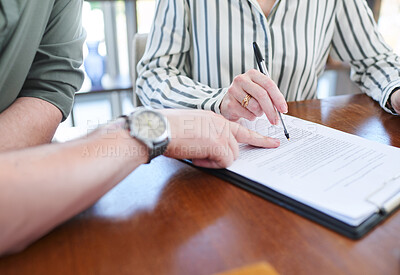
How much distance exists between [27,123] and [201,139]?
0.35 m

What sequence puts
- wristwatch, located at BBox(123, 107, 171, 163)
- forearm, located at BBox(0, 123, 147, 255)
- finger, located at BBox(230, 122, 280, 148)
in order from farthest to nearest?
finger, located at BBox(230, 122, 280, 148)
wristwatch, located at BBox(123, 107, 171, 163)
forearm, located at BBox(0, 123, 147, 255)

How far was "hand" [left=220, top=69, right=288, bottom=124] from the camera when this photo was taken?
670 mm

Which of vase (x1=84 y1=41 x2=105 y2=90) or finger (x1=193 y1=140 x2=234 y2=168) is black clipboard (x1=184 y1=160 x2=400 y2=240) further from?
vase (x1=84 y1=41 x2=105 y2=90)

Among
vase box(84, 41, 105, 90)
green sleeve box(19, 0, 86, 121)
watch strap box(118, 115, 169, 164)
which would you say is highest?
green sleeve box(19, 0, 86, 121)

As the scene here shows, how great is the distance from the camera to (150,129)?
1.64 feet

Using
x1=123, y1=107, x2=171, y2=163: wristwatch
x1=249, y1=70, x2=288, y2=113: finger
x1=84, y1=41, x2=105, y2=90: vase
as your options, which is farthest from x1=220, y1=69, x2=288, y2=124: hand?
x1=84, y1=41, x2=105, y2=90: vase

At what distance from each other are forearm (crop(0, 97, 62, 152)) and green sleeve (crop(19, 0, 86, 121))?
0.03m

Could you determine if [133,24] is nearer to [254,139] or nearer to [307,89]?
[307,89]

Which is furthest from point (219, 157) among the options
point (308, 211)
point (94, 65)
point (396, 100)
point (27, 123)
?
point (94, 65)

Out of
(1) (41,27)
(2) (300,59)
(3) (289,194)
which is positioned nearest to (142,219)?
(3) (289,194)

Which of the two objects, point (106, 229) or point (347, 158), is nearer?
point (106, 229)

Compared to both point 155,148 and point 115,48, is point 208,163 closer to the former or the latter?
point 155,148

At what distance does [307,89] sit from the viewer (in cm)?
115

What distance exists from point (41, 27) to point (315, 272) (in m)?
0.69
